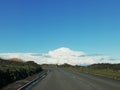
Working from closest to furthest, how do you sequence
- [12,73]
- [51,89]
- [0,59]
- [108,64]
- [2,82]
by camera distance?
[51,89] → [2,82] → [12,73] → [0,59] → [108,64]

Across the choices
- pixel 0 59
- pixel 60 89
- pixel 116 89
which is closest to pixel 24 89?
pixel 60 89

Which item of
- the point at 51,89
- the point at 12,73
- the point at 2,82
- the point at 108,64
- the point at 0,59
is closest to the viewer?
the point at 51,89

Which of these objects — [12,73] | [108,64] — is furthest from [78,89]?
[108,64]

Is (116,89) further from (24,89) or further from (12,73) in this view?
(12,73)

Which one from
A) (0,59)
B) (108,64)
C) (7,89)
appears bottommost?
(7,89)

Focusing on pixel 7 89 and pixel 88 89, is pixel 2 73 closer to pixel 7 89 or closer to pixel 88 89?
pixel 7 89

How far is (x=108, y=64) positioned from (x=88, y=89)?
403 feet

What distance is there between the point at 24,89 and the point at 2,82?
329cm

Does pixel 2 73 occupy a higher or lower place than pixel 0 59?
lower

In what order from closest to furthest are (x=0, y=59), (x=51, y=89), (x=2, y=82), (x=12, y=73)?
(x=51, y=89)
(x=2, y=82)
(x=12, y=73)
(x=0, y=59)

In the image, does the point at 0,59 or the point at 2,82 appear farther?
the point at 0,59

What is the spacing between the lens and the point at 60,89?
21.1 metres

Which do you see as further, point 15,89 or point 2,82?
point 2,82

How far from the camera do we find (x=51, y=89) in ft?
69.3
